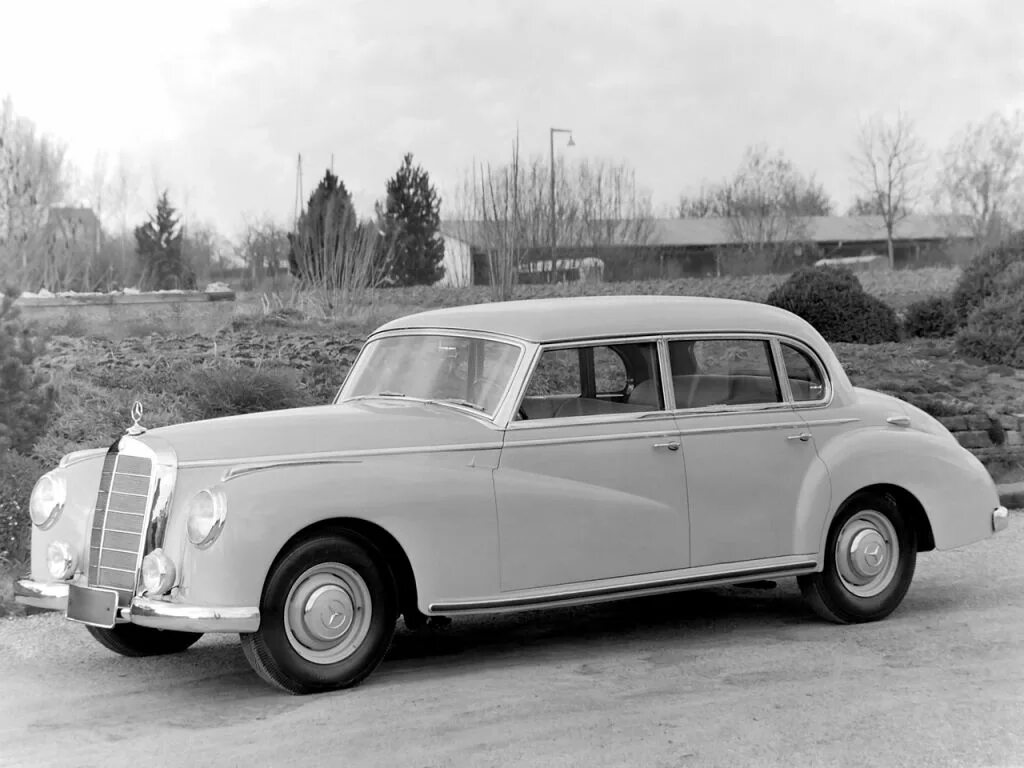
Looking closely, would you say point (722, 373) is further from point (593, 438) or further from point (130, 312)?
point (130, 312)

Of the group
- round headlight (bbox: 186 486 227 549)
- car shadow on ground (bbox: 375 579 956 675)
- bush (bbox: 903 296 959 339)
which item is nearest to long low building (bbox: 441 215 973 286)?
bush (bbox: 903 296 959 339)

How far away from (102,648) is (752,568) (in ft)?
10.6

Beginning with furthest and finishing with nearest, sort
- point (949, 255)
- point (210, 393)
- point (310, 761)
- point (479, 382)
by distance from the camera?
point (949, 255) < point (210, 393) < point (479, 382) < point (310, 761)

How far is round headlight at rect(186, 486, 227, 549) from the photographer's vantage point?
518 centimetres

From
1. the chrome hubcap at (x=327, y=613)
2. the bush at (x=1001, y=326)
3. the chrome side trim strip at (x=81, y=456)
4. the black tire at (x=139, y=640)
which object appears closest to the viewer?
the chrome hubcap at (x=327, y=613)

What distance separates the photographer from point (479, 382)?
617 centimetres

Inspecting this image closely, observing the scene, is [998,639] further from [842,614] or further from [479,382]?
[479,382]

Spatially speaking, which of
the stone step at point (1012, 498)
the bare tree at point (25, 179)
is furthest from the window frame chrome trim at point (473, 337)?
the bare tree at point (25, 179)

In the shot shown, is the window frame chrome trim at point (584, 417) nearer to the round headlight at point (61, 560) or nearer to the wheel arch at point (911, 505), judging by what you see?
the wheel arch at point (911, 505)

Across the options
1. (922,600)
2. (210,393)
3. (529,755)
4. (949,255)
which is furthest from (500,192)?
(949,255)

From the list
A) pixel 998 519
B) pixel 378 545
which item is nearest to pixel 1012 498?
pixel 998 519

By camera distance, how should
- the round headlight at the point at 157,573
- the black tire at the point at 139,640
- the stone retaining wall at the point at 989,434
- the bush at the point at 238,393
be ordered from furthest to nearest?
1. the stone retaining wall at the point at 989,434
2. the bush at the point at 238,393
3. the black tire at the point at 139,640
4. the round headlight at the point at 157,573

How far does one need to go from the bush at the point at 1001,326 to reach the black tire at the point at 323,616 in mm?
12586

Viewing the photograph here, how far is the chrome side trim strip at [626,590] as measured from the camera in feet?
18.7
